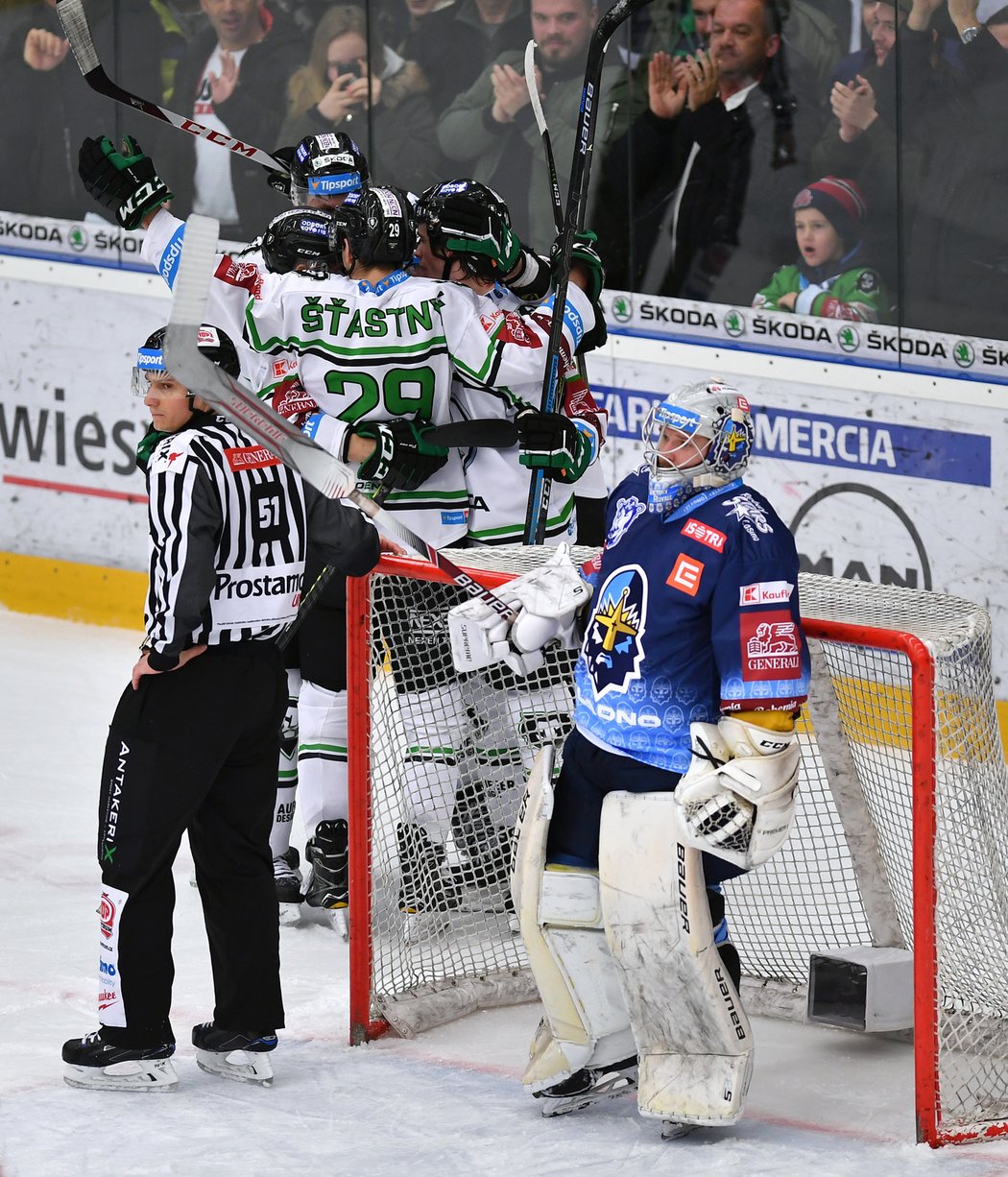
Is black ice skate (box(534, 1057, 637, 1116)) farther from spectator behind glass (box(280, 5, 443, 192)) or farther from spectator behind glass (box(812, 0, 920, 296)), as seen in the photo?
spectator behind glass (box(280, 5, 443, 192))

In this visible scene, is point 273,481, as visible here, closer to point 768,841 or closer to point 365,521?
point 365,521

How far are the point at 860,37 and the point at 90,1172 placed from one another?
12.2ft

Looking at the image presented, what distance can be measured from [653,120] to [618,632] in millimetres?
3190

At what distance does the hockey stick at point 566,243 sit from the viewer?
14.9 feet

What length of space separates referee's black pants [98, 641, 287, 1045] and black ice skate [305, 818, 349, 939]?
2.89 ft

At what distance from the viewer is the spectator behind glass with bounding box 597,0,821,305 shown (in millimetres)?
5969

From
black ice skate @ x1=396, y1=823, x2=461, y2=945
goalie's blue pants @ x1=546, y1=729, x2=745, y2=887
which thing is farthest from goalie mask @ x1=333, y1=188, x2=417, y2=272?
goalie's blue pants @ x1=546, y1=729, x2=745, y2=887

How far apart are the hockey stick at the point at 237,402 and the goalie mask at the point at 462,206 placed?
4.16 feet

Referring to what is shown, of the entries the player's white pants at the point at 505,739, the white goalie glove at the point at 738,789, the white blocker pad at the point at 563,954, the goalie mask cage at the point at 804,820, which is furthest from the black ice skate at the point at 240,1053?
the white goalie glove at the point at 738,789

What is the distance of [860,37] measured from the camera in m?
5.76

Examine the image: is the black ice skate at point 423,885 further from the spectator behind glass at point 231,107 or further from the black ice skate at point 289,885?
the spectator behind glass at point 231,107

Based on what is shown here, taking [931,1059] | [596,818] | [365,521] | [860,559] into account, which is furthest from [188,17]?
[931,1059]

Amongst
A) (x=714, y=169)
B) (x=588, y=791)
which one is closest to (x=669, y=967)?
(x=588, y=791)

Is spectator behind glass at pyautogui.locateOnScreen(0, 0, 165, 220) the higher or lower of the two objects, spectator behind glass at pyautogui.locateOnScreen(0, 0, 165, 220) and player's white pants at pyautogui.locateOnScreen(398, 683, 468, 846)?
the higher
